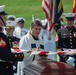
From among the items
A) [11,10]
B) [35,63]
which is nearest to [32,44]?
[35,63]

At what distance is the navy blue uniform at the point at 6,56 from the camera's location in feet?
22.4

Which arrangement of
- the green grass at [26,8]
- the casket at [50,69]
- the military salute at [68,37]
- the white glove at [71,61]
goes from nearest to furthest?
the casket at [50,69] < the white glove at [71,61] < the military salute at [68,37] < the green grass at [26,8]

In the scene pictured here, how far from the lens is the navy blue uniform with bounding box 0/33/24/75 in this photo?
6.81m

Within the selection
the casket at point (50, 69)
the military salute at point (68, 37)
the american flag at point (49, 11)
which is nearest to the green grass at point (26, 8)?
the american flag at point (49, 11)

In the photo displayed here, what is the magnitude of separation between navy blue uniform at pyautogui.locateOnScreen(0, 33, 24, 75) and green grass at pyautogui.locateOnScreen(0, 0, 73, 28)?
74.1 ft

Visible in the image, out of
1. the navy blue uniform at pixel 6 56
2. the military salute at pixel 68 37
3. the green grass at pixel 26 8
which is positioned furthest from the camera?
the green grass at pixel 26 8

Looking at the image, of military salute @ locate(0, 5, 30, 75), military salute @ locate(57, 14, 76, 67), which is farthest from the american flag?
military salute @ locate(0, 5, 30, 75)

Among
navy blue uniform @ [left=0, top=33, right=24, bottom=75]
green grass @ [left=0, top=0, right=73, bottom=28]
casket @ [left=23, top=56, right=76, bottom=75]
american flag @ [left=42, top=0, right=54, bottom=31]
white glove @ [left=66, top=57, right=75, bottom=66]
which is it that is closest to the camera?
casket @ [left=23, top=56, right=76, bottom=75]

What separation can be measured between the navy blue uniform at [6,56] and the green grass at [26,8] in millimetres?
22583

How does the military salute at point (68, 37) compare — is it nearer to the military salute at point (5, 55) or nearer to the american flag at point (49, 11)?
the american flag at point (49, 11)

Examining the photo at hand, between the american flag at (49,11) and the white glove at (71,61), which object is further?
the american flag at (49,11)

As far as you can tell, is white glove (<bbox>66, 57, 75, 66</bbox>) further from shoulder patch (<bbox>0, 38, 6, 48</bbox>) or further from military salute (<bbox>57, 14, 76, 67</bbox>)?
shoulder patch (<bbox>0, 38, 6, 48</bbox>)

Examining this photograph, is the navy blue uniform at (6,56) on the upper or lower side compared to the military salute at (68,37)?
upper

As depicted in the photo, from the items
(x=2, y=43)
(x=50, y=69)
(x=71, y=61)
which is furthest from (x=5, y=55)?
(x=71, y=61)
